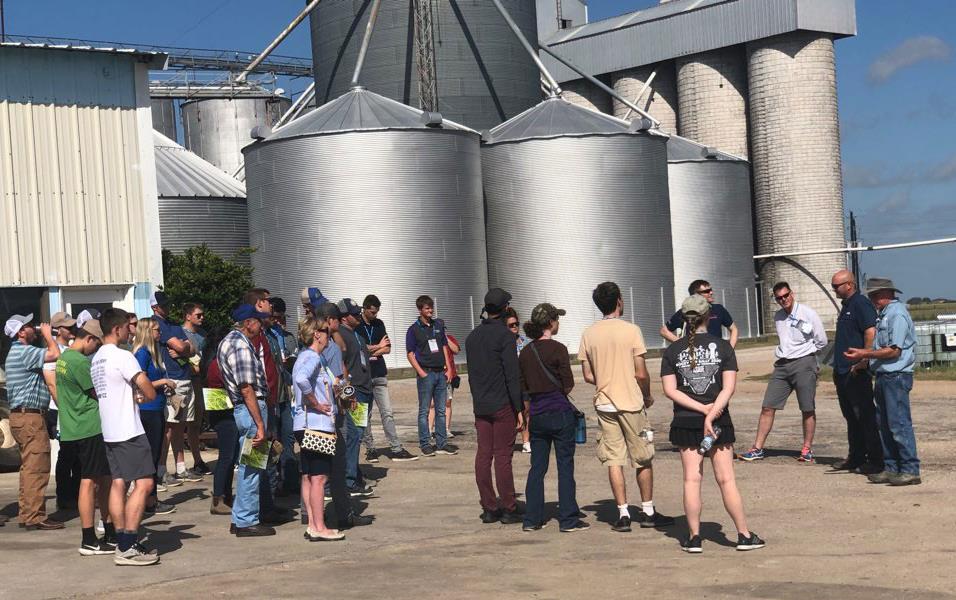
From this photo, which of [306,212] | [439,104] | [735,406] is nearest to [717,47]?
[439,104]

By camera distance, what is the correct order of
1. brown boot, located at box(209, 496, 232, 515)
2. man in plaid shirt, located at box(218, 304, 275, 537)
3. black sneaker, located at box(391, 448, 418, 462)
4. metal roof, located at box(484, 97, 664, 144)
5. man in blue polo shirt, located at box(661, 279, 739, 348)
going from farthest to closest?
metal roof, located at box(484, 97, 664, 144) → black sneaker, located at box(391, 448, 418, 462) → man in blue polo shirt, located at box(661, 279, 739, 348) → brown boot, located at box(209, 496, 232, 515) → man in plaid shirt, located at box(218, 304, 275, 537)

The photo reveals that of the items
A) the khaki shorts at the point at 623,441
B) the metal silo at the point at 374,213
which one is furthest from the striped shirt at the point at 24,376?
the metal silo at the point at 374,213

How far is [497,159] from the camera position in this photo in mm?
46688

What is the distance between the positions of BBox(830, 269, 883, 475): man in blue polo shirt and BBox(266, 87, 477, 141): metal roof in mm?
29704

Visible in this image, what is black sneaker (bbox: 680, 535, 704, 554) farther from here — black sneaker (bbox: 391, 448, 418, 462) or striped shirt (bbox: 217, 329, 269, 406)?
black sneaker (bbox: 391, 448, 418, 462)

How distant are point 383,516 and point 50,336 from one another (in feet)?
12.0

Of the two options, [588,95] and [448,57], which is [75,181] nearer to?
[448,57]

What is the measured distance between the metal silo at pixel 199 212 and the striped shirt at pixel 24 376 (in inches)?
1250

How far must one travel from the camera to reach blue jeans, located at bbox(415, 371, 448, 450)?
16469 mm

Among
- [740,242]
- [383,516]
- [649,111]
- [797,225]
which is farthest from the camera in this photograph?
[649,111]

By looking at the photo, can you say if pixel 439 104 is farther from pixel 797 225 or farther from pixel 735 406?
pixel 735 406

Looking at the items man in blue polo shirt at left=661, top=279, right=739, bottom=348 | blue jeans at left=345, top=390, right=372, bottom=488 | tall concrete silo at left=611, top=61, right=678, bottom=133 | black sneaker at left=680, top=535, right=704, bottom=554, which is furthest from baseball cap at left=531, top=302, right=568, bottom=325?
tall concrete silo at left=611, top=61, right=678, bottom=133

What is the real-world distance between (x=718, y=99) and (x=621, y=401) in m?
54.0

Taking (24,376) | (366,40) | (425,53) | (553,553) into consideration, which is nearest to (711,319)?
(553,553)
